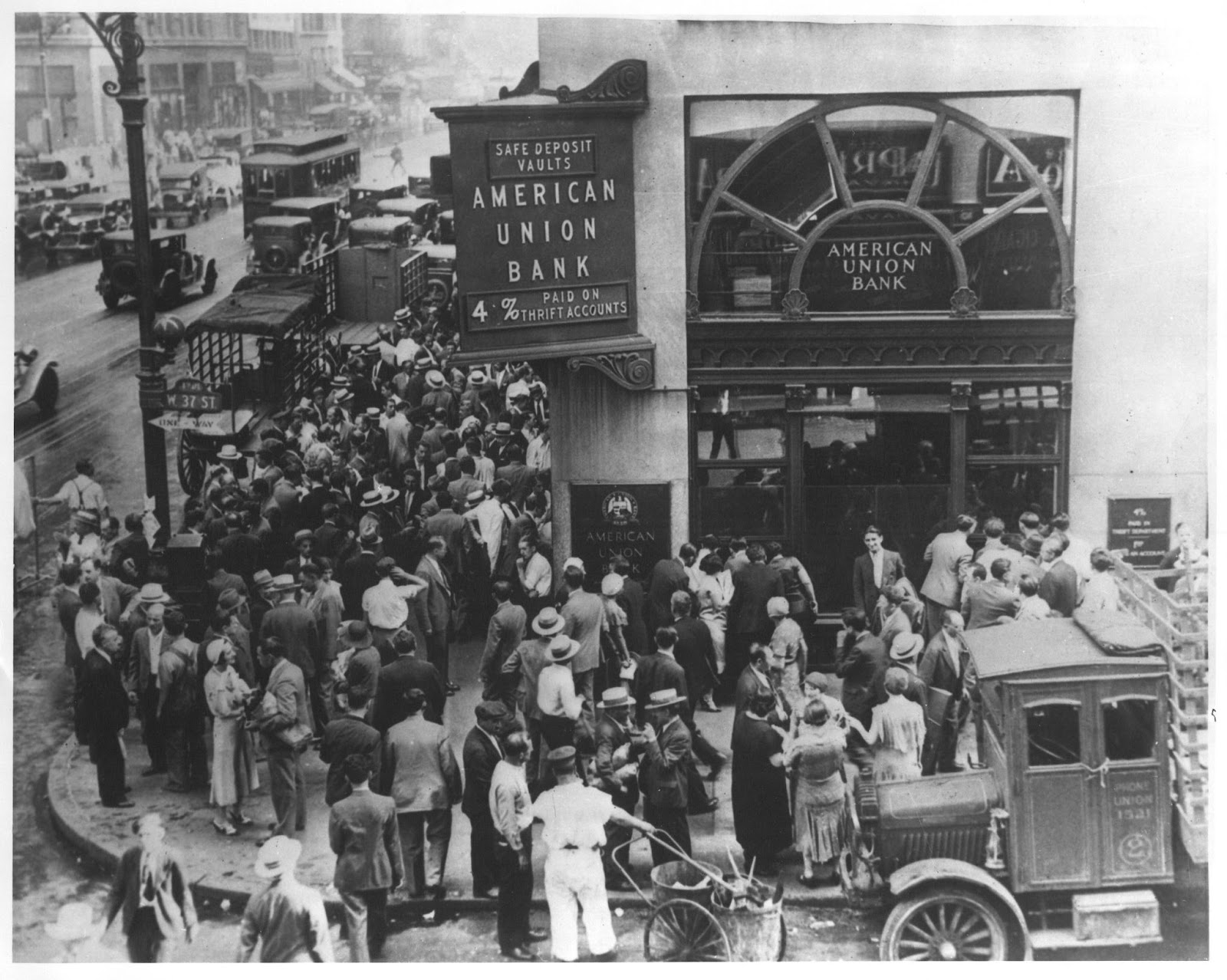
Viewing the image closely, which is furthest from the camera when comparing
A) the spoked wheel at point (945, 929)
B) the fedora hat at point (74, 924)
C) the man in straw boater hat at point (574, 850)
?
the fedora hat at point (74, 924)

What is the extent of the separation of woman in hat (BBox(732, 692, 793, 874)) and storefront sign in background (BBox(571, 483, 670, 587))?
2.49m

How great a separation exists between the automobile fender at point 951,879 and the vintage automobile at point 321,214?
9181 mm

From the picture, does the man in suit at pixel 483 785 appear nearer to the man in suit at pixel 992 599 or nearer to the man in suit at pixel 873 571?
the man in suit at pixel 873 571

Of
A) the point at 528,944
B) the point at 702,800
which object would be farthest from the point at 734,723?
the point at 528,944

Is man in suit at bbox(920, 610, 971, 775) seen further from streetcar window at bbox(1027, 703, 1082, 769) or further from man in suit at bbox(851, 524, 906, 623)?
streetcar window at bbox(1027, 703, 1082, 769)

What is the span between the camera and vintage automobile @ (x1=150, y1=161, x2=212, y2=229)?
47.1 ft

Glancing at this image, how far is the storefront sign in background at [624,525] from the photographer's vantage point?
13.8m

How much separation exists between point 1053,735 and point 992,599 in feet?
8.43

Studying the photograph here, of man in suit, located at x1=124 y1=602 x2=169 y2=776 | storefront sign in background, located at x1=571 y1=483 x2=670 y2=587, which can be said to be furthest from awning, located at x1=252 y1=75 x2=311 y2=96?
man in suit, located at x1=124 y1=602 x2=169 y2=776

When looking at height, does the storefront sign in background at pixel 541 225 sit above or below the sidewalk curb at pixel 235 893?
above

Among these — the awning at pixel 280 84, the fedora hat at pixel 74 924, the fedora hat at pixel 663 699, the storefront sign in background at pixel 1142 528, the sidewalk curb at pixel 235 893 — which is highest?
the awning at pixel 280 84

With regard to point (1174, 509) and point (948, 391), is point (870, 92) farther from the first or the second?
point (1174, 509)

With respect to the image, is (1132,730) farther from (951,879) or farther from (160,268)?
(160,268)

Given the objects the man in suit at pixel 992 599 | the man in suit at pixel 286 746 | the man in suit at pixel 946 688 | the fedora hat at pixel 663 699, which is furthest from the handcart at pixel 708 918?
the man in suit at pixel 992 599
